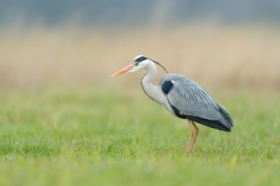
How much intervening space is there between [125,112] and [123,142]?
332 centimetres

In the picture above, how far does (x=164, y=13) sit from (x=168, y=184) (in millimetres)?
12208

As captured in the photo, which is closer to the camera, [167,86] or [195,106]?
[195,106]

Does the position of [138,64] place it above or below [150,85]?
above

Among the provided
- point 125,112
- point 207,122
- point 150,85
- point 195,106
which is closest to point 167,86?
point 150,85

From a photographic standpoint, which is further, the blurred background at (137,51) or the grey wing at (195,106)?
the blurred background at (137,51)

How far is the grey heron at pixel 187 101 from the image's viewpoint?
686cm

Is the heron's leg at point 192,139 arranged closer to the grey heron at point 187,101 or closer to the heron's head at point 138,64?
the grey heron at point 187,101

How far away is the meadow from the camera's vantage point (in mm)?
4785

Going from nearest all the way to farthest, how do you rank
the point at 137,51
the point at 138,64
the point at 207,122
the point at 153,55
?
the point at 207,122 < the point at 138,64 < the point at 153,55 < the point at 137,51

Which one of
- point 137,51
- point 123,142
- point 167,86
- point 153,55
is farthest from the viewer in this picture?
point 137,51

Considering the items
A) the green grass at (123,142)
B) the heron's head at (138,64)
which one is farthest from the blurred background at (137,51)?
the heron's head at (138,64)

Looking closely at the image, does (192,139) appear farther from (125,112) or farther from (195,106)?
(125,112)

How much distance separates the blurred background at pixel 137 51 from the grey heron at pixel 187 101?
7735 mm

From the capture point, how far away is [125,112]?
11492 millimetres
